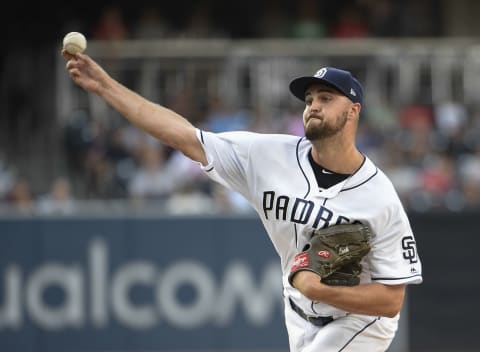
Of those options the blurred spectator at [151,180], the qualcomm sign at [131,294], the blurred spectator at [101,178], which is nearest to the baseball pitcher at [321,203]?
the qualcomm sign at [131,294]

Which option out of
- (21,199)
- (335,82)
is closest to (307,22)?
(21,199)

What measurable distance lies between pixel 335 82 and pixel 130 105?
3.23 ft

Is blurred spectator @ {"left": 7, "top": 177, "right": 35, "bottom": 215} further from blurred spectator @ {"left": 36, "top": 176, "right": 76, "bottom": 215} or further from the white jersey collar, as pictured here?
the white jersey collar

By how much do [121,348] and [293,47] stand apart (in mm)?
4755

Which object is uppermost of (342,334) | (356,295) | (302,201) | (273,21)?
(273,21)

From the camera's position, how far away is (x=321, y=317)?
5.11 meters

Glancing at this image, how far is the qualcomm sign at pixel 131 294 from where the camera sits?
34.6 ft

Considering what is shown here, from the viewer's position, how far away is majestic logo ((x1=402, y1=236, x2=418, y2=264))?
5008mm

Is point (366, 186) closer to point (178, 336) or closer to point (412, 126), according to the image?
point (178, 336)

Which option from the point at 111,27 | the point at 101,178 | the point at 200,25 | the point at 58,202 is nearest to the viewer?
the point at 58,202

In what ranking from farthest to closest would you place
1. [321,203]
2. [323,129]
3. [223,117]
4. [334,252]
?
[223,117] → [321,203] → [323,129] → [334,252]

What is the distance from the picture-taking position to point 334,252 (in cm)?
475

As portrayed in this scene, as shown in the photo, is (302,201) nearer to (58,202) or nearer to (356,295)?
(356,295)

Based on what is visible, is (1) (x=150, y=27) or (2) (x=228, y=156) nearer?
(2) (x=228, y=156)
